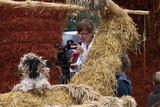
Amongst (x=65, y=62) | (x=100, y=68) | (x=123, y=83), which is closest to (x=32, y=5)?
(x=100, y=68)

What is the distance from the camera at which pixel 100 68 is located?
3.60 m

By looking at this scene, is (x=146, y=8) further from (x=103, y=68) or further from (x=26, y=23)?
(x=103, y=68)

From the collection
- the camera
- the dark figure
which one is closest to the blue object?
the dark figure

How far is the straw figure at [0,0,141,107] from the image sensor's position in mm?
3209

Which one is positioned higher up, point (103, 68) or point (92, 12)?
point (92, 12)

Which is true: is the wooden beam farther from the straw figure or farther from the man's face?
the man's face

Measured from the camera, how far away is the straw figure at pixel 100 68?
3209 millimetres

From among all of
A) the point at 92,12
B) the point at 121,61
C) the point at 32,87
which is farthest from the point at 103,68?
the point at 32,87

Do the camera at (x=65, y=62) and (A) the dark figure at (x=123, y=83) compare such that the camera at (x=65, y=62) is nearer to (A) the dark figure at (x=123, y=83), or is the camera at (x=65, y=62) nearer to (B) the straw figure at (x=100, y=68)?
(B) the straw figure at (x=100, y=68)

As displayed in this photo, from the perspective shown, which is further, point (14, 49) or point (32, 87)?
point (14, 49)

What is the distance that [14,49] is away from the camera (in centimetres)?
504

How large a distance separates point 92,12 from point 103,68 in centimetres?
46

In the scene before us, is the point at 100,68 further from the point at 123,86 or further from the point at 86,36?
the point at 86,36

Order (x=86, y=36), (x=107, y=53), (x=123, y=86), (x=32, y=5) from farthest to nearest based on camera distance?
(x=86, y=36) < (x=107, y=53) < (x=123, y=86) < (x=32, y=5)
